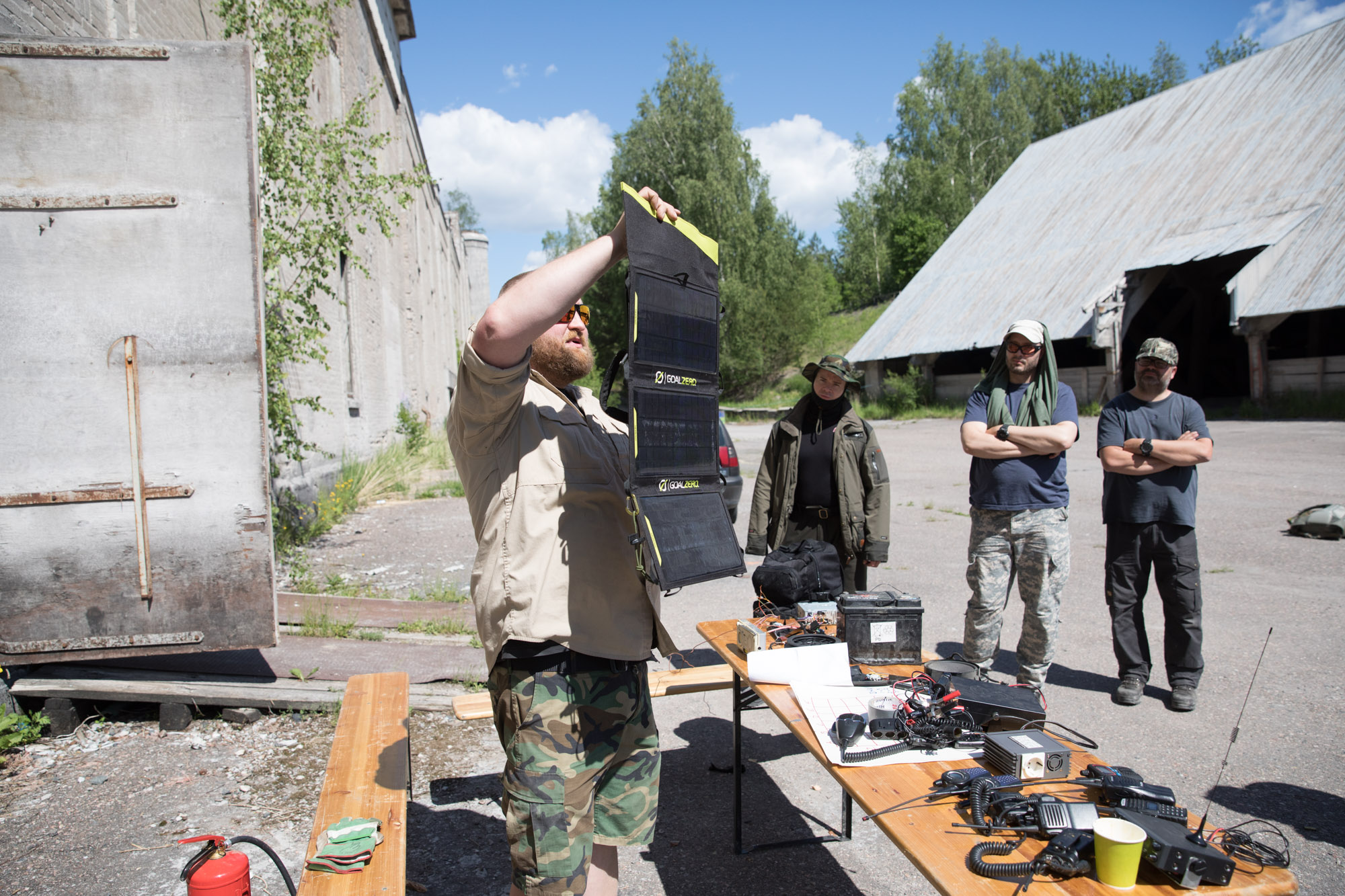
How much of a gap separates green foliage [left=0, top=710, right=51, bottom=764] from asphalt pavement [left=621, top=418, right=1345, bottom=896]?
298 centimetres

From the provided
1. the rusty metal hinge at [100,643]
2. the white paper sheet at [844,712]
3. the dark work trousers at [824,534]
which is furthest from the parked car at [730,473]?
the white paper sheet at [844,712]

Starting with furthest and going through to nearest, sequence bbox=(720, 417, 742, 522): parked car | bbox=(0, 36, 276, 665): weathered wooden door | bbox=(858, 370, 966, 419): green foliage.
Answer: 1. bbox=(858, 370, 966, 419): green foliage
2. bbox=(720, 417, 742, 522): parked car
3. bbox=(0, 36, 276, 665): weathered wooden door

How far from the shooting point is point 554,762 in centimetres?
199

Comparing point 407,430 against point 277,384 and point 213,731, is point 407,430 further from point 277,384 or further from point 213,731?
point 213,731

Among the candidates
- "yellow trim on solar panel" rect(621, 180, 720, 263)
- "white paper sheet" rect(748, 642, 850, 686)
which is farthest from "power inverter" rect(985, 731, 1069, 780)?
"yellow trim on solar panel" rect(621, 180, 720, 263)

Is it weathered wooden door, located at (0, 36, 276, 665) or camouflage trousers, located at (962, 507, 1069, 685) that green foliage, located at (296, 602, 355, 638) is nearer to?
weathered wooden door, located at (0, 36, 276, 665)

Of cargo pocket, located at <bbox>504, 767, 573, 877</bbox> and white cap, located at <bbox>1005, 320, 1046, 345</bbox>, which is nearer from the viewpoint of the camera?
cargo pocket, located at <bbox>504, 767, 573, 877</bbox>

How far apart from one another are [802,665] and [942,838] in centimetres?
103

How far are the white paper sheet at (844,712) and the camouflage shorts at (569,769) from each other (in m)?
0.51

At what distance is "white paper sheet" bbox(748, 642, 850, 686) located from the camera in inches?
108

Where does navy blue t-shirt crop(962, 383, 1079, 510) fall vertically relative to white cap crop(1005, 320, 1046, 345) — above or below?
below

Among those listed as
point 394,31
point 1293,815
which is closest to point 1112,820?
point 1293,815

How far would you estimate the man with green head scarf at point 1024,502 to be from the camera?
4.19 m

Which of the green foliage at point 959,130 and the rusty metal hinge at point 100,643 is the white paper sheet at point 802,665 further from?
the green foliage at point 959,130
